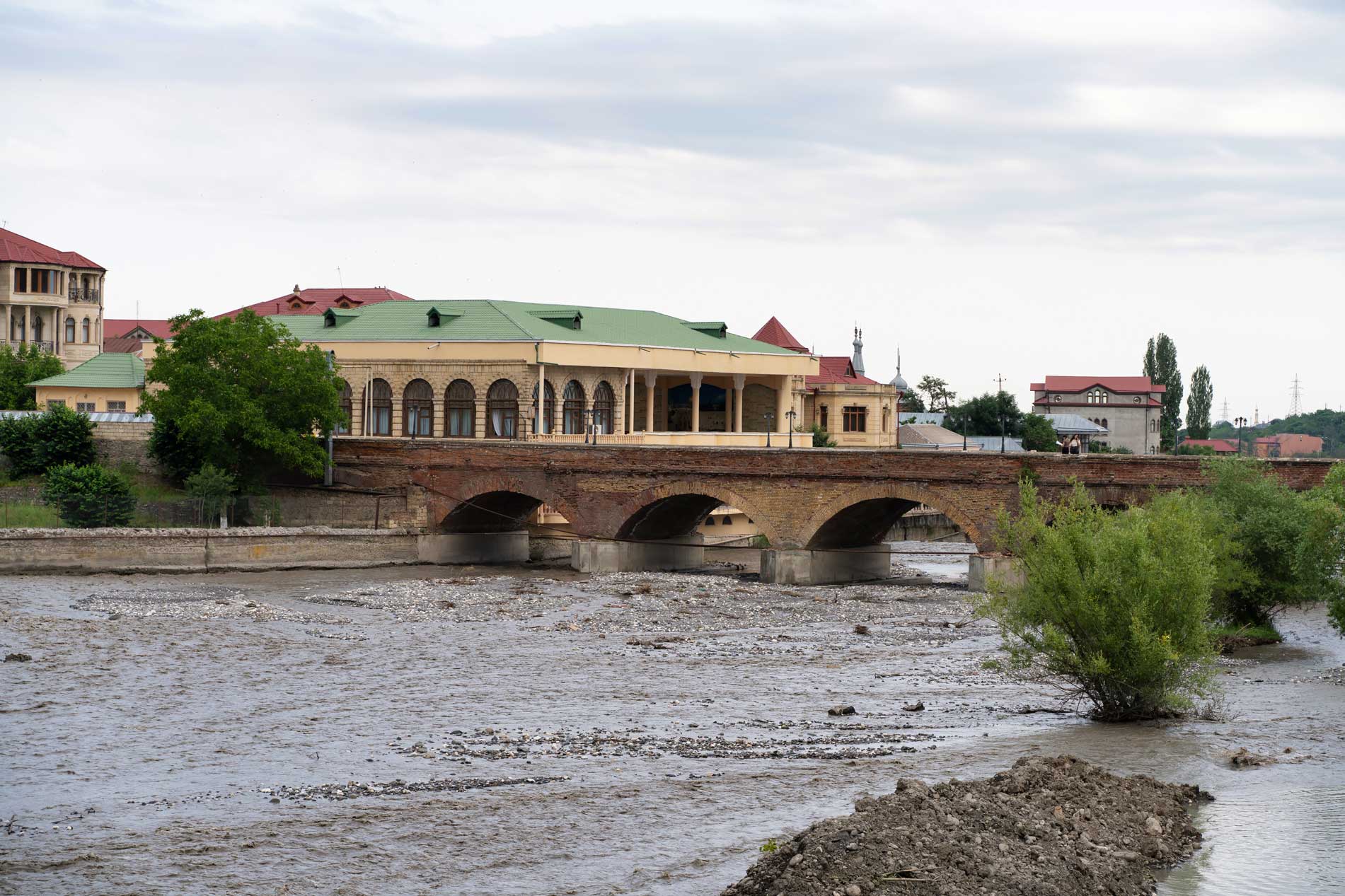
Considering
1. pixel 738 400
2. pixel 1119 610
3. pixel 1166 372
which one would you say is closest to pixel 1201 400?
pixel 1166 372

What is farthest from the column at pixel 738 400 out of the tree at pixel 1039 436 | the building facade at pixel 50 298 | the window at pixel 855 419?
the building facade at pixel 50 298

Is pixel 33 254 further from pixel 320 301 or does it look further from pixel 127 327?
pixel 127 327

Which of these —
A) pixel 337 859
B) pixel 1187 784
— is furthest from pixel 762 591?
pixel 337 859

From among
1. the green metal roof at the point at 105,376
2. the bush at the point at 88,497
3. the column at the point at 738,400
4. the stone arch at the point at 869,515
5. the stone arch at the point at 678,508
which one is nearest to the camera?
the stone arch at the point at 869,515

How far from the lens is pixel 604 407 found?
77.3 m

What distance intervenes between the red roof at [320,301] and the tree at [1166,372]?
63.6 m

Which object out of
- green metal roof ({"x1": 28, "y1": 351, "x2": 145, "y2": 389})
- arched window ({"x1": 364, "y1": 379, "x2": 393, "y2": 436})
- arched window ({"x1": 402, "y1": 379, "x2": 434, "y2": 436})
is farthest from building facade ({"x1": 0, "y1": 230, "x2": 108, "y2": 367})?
arched window ({"x1": 402, "y1": 379, "x2": 434, "y2": 436})

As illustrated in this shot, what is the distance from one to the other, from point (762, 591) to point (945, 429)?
70.4 metres

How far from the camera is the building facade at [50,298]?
340 ft

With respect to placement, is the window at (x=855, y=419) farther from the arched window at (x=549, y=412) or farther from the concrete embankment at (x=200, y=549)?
the concrete embankment at (x=200, y=549)

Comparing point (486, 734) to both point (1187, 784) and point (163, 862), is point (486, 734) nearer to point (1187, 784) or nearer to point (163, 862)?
point (163, 862)

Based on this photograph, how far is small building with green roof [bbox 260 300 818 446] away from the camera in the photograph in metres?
73.0

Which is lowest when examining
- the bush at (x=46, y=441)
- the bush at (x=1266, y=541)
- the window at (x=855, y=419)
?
the bush at (x=1266, y=541)

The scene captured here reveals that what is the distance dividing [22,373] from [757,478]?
161 feet
